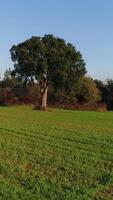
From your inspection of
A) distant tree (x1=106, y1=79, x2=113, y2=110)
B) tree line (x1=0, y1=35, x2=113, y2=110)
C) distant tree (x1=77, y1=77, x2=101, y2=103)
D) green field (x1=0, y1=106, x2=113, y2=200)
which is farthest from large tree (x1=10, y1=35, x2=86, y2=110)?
green field (x1=0, y1=106, x2=113, y2=200)

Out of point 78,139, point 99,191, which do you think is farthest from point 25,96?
point 99,191

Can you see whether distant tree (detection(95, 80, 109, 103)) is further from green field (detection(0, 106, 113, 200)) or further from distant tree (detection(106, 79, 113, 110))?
green field (detection(0, 106, 113, 200))

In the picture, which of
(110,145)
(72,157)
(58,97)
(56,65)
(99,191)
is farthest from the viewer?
(58,97)

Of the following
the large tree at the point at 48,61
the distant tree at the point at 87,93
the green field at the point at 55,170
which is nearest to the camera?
the green field at the point at 55,170

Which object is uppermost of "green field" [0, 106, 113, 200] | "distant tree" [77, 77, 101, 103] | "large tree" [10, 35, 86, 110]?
"large tree" [10, 35, 86, 110]

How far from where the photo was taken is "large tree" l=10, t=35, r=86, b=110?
236 ft

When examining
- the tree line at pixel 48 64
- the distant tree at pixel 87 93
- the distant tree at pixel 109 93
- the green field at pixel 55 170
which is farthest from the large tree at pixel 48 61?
the green field at pixel 55 170

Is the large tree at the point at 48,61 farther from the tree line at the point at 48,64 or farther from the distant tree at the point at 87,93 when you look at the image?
the distant tree at the point at 87,93

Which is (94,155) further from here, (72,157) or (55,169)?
(55,169)

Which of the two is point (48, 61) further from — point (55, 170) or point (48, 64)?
point (55, 170)

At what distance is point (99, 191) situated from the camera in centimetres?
1140

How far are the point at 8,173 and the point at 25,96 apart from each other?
7661 centimetres

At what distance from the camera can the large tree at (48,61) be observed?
236 feet

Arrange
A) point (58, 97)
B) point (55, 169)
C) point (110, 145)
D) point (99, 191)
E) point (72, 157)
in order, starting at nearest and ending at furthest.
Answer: point (99, 191) → point (55, 169) → point (72, 157) → point (110, 145) → point (58, 97)
